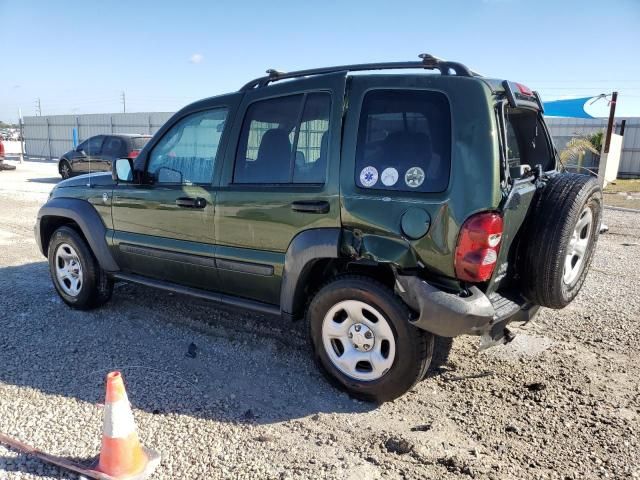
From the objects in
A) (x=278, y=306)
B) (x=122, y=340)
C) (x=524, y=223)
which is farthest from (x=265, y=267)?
(x=524, y=223)

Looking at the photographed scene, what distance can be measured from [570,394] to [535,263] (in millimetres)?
955

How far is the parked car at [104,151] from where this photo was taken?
14.6 metres

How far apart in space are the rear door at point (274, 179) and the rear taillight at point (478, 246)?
81cm

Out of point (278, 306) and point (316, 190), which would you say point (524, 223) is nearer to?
point (316, 190)

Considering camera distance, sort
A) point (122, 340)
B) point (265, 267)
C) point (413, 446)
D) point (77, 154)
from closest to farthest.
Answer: point (413, 446)
point (265, 267)
point (122, 340)
point (77, 154)

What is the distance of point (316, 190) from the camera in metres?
3.29

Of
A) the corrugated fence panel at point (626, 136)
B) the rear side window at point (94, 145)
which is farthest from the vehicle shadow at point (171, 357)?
the corrugated fence panel at point (626, 136)

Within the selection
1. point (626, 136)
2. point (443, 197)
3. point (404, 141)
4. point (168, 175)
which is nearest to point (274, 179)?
point (404, 141)

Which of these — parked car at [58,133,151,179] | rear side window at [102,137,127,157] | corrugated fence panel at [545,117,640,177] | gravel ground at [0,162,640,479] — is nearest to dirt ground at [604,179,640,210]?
corrugated fence panel at [545,117,640,177]

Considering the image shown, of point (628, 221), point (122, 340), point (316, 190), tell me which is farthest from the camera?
point (628, 221)

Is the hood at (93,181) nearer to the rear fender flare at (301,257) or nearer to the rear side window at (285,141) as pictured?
the rear side window at (285,141)

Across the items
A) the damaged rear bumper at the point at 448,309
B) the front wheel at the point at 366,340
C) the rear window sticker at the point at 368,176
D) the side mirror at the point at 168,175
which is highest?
the rear window sticker at the point at 368,176

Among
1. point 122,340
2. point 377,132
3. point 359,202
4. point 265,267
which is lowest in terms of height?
point 122,340

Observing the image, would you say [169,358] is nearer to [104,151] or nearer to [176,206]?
[176,206]
